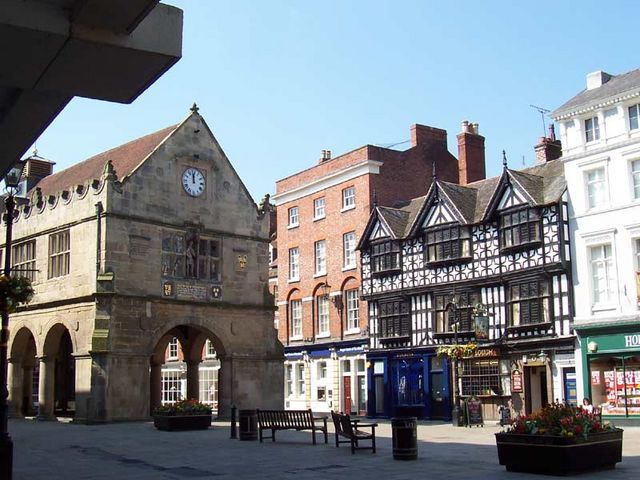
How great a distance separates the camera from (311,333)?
146 ft

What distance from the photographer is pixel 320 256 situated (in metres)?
44.7

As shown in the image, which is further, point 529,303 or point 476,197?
point 476,197

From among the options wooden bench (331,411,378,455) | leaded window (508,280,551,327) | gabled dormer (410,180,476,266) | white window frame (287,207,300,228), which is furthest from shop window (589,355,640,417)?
white window frame (287,207,300,228)

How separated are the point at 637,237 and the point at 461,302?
27.9ft

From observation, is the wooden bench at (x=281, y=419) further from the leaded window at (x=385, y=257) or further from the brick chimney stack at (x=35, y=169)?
the brick chimney stack at (x=35, y=169)

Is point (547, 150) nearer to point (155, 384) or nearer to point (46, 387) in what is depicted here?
point (155, 384)

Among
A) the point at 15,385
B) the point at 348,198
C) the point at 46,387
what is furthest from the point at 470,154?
the point at 15,385

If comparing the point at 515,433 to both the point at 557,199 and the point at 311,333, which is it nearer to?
the point at 557,199

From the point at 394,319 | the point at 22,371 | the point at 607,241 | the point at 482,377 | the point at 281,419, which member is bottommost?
the point at 281,419

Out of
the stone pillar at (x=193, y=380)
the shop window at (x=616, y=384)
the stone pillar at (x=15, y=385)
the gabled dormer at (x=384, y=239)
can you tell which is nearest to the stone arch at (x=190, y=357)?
the stone pillar at (x=193, y=380)

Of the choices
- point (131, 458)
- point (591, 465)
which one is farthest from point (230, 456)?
point (591, 465)

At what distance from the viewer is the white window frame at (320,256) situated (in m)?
44.2

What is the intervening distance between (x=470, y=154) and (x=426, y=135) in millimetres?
3621

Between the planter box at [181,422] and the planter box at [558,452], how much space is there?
1426 centimetres
